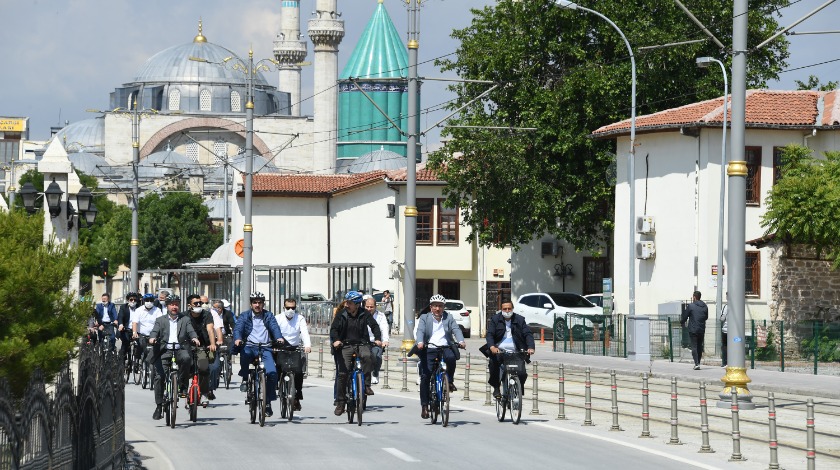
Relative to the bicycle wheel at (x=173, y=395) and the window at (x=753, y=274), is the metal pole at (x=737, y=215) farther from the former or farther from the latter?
the window at (x=753, y=274)

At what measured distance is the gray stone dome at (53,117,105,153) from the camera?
175125mm

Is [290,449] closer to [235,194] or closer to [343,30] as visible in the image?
[235,194]

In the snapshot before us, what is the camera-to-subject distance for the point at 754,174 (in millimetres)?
42688

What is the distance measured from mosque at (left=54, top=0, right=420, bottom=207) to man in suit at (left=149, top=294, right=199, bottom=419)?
101 meters

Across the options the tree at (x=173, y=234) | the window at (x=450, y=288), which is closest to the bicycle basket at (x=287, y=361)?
the window at (x=450, y=288)

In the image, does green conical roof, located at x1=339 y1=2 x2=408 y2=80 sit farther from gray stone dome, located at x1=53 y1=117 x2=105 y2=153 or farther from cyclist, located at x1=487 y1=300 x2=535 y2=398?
cyclist, located at x1=487 y1=300 x2=535 y2=398

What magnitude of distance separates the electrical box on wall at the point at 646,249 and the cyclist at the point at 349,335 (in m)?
26.0

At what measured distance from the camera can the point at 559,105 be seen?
161 ft

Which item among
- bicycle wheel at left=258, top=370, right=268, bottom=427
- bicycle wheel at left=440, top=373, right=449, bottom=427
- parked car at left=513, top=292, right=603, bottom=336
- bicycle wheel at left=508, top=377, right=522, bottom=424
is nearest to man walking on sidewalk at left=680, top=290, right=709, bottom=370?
bicycle wheel at left=508, top=377, right=522, bottom=424

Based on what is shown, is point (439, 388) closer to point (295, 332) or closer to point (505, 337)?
point (505, 337)

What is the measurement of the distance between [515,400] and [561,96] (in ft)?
101

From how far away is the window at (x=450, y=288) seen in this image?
215ft

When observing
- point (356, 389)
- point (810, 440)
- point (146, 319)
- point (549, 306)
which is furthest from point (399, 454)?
point (549, 306)

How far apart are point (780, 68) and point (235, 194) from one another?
34.6m
